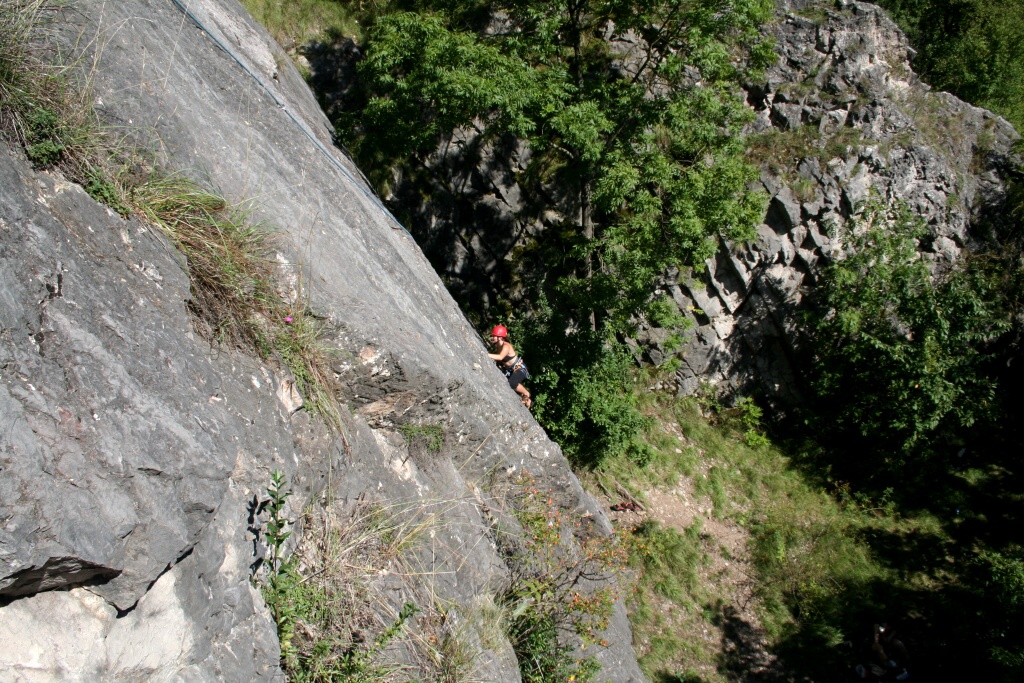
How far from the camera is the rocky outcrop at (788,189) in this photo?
11.2 metres

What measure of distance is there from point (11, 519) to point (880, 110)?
13.1 meters

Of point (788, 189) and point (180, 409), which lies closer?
point (180, 409)

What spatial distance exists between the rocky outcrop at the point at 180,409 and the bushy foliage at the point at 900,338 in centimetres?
740

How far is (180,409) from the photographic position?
3.23 meters

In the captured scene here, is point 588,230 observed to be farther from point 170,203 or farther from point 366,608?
point 366,608

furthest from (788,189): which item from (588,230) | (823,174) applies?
(588,230)

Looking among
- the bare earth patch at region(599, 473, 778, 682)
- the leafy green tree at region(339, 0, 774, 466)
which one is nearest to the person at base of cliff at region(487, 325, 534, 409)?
the leafy green tree at region(339, 0, 774, 466)

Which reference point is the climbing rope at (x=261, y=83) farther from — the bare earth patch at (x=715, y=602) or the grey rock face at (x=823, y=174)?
the grey rock face at (x=823, y=174)

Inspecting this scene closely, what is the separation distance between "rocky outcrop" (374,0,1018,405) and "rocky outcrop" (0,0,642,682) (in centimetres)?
551

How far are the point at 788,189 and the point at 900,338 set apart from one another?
2.97m

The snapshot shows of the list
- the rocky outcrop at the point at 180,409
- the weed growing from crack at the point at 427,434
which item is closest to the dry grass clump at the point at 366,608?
Result: the rocky outcrop at the point at 180,409

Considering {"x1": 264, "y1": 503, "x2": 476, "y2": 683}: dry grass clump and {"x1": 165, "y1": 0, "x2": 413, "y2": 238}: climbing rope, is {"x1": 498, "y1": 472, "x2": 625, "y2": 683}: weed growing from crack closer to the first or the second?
{"x1": 264, "y1": 503, "x2": 476, "y2": 683}: dry grass clump

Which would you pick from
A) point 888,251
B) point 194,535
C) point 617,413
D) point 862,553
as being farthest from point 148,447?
point 888,251

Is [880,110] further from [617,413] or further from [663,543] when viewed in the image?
[663,543]
